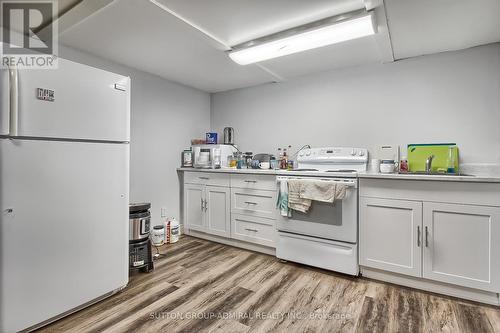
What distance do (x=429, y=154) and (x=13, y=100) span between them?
3.14m

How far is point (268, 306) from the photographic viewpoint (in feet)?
5.85

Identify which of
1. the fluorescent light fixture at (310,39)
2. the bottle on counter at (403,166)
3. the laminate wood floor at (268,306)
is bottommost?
the laminate wood floor at (268,306)

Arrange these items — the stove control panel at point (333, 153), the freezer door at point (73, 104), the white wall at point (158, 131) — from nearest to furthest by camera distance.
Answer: the freezer door at point (73, 104) → the stove control panel at point (333, 153) → the white wall at point (158, 131)

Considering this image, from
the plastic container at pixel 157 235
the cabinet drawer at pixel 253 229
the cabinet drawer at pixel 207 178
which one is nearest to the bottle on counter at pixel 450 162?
the cabinet drawer at pixel 253 229

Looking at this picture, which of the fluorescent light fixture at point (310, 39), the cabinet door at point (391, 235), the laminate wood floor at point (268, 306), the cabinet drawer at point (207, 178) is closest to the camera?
the laminate wood floor at point (268, 306)

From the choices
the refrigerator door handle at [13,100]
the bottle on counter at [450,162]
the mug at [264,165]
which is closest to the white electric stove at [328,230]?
the mug at [264,165]

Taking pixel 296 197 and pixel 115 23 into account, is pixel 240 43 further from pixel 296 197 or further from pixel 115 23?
pixel 296 197

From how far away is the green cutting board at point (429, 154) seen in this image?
2266 mm

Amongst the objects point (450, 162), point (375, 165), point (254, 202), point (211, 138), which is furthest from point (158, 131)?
point (450, 162)

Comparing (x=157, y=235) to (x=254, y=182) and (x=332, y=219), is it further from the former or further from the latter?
(x=332, y=219)

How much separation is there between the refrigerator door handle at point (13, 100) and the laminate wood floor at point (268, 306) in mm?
1228

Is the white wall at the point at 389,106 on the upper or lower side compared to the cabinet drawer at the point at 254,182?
upper

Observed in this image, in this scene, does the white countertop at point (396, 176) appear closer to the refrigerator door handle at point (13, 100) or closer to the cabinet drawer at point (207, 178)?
the cabinet drawer at point (207, 178)

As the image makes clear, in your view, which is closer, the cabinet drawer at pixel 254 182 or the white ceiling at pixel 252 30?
the white ceiling at pixel 252 30
